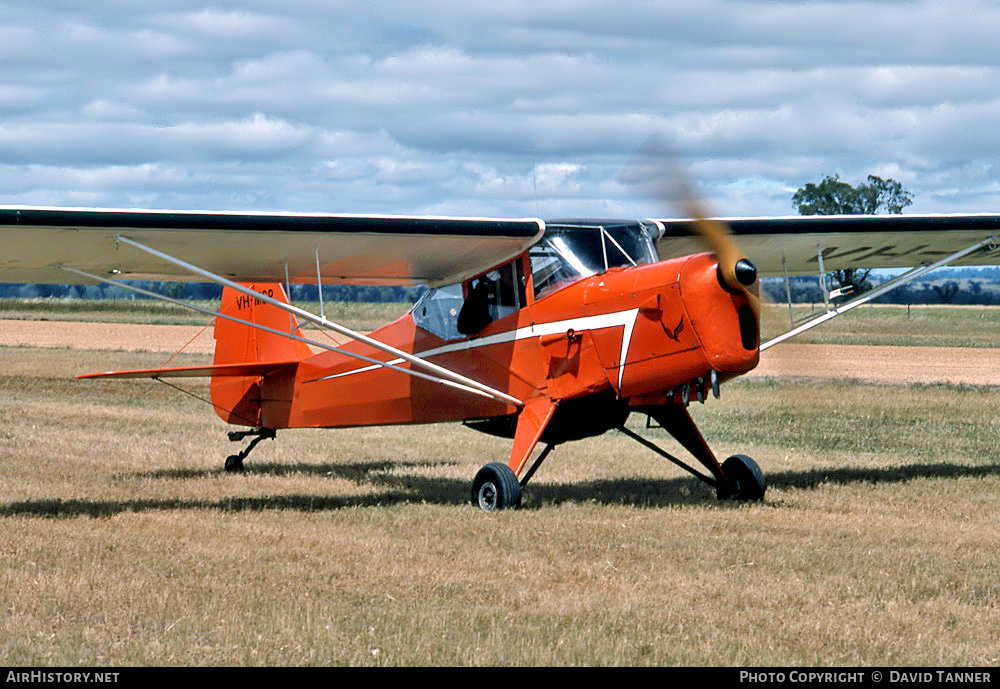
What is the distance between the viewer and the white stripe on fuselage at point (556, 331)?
9766 mm

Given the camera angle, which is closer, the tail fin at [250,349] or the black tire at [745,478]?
the black tire at [745,478]

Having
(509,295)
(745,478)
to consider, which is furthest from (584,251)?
(745,478)

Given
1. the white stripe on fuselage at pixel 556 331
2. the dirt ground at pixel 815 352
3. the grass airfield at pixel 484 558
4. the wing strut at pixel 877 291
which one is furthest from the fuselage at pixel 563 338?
the dirt ground at pixel 815 352

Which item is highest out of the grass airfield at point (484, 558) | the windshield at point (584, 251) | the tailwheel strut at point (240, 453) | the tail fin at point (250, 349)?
the windshield at point (584, 251)

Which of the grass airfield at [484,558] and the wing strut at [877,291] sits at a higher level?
the wing strut at [877,291]

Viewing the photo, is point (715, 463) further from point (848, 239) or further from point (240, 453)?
point (240, 453)

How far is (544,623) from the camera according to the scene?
248 inches

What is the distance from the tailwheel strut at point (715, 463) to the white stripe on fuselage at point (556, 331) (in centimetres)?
107

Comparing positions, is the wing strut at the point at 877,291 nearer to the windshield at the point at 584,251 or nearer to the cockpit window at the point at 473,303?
the windshield at the point at 584,251

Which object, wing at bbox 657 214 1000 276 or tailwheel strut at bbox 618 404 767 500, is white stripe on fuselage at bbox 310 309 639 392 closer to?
tailwheel strut at bbox 618 404 767 500

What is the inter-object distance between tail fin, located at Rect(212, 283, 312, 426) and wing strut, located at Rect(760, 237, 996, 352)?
5.84 m

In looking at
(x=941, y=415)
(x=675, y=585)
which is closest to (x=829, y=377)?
(x=941, y=415)

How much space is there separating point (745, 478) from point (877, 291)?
287cm

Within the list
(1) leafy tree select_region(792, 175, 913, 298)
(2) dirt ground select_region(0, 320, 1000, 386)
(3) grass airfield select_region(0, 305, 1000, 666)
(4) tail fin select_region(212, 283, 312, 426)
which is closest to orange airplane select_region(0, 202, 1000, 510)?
(4) tail fin select_region(212, 283, 312, 426)
